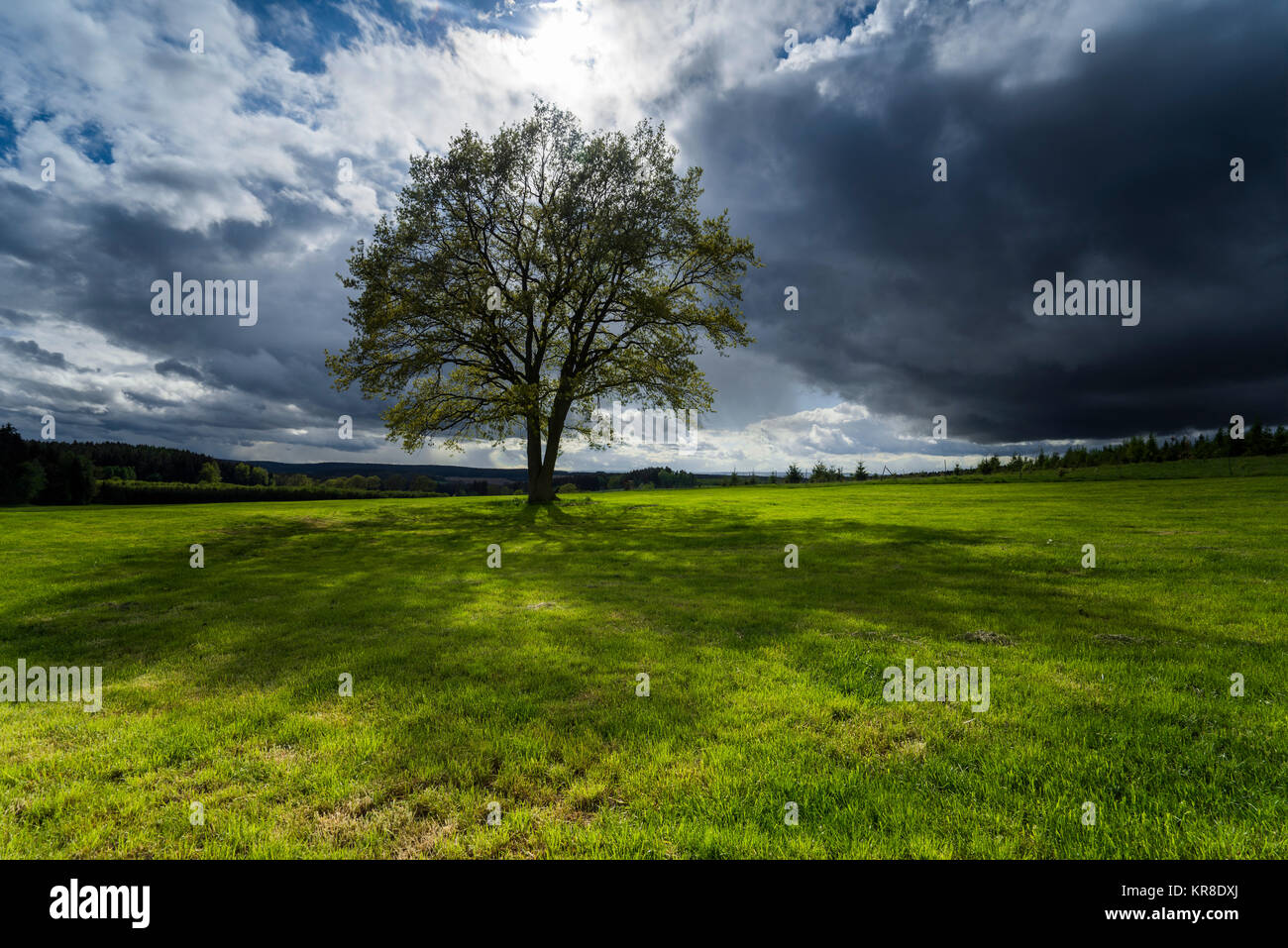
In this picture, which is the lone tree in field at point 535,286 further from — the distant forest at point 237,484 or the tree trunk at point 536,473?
the distant forest at point 237,484

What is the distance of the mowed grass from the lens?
3.64m

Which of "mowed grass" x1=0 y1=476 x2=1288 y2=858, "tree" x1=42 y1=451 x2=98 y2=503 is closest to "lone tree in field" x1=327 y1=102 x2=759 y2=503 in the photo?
"mowed grass" x1=0 y1=476 x2=1288 y2=858

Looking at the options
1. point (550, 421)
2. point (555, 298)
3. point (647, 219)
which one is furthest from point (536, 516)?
point (647, 219)

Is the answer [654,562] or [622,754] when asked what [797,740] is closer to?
[622,754]

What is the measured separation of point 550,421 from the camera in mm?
32312

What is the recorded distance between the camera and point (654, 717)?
5340mm

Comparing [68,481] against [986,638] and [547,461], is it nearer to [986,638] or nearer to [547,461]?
[547,461]

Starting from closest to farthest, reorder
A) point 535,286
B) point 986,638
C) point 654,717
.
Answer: point 654,717
point 986,638
point 535,286

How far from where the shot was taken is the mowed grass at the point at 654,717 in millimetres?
3643

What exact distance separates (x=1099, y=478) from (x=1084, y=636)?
244ft

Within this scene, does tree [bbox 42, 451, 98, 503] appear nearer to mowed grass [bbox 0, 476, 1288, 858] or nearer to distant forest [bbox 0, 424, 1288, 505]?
distant forest [bbox 0, 424, 1288, 505]

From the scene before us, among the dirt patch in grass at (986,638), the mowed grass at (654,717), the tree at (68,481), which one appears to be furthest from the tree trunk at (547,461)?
the tree at (68,481)

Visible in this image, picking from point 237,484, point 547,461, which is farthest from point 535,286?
point 237,484
